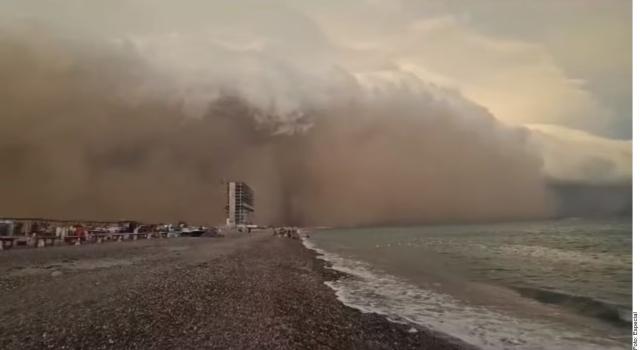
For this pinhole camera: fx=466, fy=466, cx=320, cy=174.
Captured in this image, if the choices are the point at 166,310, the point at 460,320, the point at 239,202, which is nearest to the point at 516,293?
the point at 460,320

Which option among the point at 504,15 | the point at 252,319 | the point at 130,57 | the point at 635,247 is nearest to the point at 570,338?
the point at 635,247

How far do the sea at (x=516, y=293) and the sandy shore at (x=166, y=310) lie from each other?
0.57 m

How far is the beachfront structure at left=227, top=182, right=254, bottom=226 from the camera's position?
4605 millimetres

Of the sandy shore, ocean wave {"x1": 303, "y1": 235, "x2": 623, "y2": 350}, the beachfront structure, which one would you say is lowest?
ocean wave {"x1": 303, "y1": 235, "x2": 623, "y2": 350}

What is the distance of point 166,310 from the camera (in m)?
3.88

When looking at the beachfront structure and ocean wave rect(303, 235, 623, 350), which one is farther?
the beachfront structure

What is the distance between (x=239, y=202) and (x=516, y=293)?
363 centimetres

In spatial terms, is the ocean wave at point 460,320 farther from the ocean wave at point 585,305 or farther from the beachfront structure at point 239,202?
the beachfront structure at point 239,202

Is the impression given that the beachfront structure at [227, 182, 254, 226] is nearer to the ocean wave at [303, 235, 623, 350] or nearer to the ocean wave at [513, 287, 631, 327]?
the ocean wave at [303, 235, 623, 350]

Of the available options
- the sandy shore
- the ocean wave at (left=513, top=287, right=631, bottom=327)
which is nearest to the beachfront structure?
the sandy shore

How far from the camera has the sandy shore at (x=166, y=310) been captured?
3342 millimetres

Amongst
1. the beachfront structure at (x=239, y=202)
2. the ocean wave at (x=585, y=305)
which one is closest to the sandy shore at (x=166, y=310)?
the beachfront structure at (x=239, y=202)

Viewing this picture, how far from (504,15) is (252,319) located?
4.06 meters

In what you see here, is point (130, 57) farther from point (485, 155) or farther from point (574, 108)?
point (574, 108)
